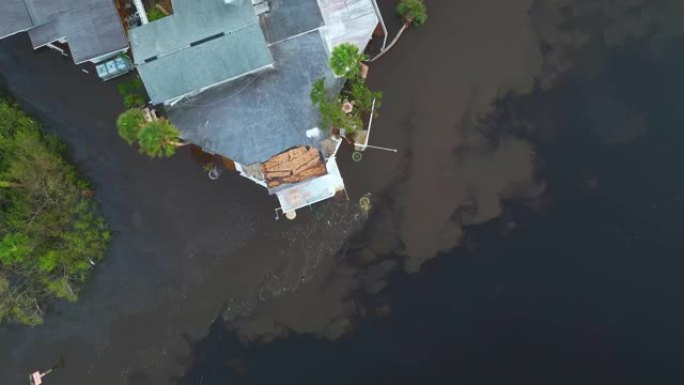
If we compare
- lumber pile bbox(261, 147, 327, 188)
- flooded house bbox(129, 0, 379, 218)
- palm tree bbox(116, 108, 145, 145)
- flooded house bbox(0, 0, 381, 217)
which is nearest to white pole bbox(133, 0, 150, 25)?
flooded house bbox(0, 0, 381, 217)

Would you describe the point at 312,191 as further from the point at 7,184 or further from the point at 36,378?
the point at 36,378

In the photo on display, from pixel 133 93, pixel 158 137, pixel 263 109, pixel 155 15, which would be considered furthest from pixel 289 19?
pixel 133 93

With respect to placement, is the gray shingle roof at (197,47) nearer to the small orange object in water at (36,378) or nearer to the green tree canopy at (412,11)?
the green tree canopy at (412,11)

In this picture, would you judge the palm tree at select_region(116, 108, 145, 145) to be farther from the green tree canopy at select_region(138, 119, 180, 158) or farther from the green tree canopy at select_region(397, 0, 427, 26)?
the green tree canopy at select_region(397, 0, 427, 26)

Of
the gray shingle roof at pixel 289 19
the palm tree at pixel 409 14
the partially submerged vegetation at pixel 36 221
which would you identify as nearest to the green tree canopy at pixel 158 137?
the partially submerged vegetation at pixel 36 221

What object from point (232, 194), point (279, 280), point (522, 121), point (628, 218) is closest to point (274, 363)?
point (279, 280)
